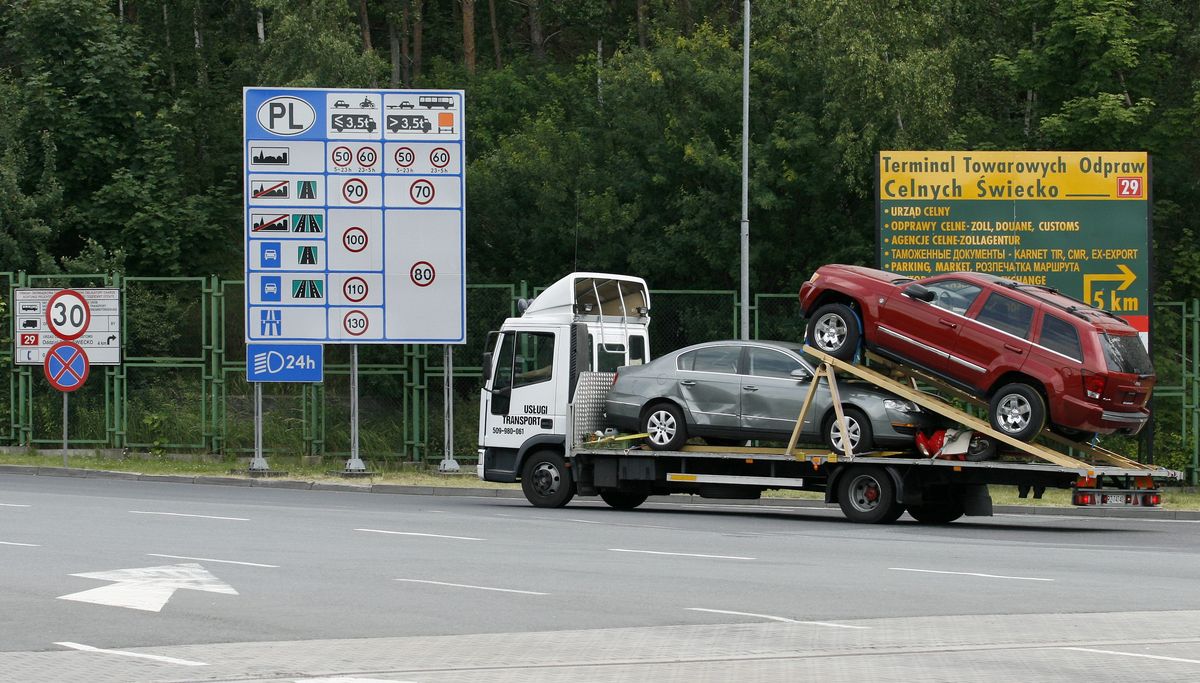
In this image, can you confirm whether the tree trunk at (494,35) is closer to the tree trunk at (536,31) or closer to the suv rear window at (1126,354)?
the tree trunk at (536,31)

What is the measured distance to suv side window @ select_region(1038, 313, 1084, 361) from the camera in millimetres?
18516

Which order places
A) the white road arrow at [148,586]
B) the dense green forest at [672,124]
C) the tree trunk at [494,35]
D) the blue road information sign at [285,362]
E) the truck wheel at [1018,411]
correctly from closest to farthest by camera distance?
1. the white road arrow at [148,586]
2. the truck wheel at [1018,411]
3. the blue road information sign at [285,362]
4. the dense green forest at [672,124]
5. the tree trunk at [494,35]

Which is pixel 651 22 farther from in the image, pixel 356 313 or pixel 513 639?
pixel 513 639

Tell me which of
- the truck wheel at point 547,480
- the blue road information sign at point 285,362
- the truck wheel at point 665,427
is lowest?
the truck wheel at point 547,480

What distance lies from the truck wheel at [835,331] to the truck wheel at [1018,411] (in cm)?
183

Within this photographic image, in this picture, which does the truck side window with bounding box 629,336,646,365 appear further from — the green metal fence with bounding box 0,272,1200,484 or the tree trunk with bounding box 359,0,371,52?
the tree trunk with bounding box 359,0,371,52

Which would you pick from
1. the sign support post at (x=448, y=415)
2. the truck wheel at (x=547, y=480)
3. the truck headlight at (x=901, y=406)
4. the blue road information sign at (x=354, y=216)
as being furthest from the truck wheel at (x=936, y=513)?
the sign support post at (x=448, y=415)

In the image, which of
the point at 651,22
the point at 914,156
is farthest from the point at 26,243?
the point at 914,156

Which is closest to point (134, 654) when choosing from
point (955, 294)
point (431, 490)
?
point (955, 294)

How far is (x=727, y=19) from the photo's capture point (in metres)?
50.6

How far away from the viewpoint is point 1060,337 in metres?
18.6

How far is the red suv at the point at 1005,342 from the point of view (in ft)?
60.6

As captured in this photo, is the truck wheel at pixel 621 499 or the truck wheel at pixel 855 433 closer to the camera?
the truck wheel at pixel 855 433

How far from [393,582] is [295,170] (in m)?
15.6
